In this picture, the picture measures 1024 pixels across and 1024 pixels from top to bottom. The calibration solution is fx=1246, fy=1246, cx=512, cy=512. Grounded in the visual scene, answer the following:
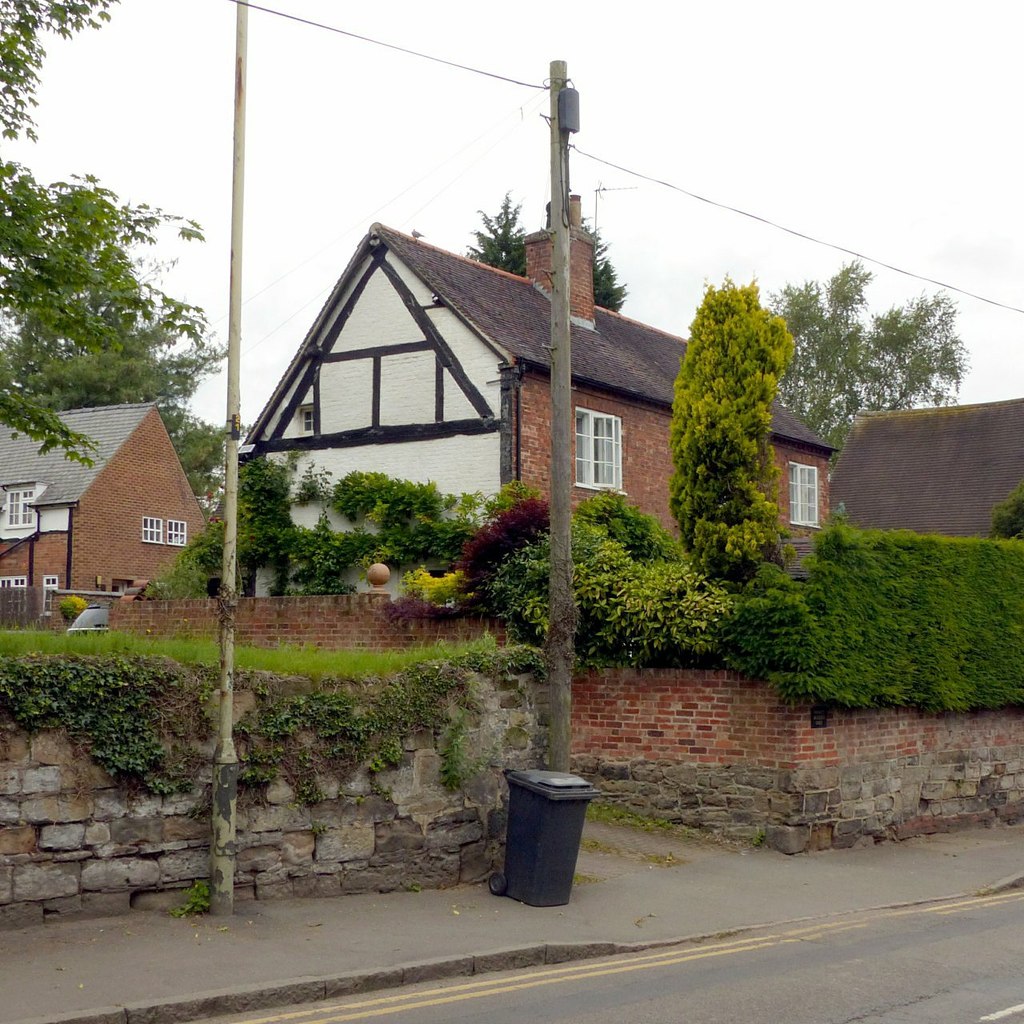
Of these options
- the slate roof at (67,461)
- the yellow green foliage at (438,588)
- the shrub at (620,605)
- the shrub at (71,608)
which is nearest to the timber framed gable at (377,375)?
the yellow green foliage at (438,588)

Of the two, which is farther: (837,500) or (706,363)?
(837,500)

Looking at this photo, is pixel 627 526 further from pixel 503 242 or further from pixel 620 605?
pixel 503 242

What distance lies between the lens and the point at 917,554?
1568 centimetres

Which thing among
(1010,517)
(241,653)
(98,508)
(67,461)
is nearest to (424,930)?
(241,653)

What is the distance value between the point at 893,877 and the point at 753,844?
1.57 m

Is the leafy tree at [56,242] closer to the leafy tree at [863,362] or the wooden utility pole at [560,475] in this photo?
the wooden utility pole at [560,475]

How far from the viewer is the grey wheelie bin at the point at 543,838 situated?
10.4 m

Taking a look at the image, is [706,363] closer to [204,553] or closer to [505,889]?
[505,889]

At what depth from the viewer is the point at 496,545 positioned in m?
16.3

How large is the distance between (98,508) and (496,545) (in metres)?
28.7

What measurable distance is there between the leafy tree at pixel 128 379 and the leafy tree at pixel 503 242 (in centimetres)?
1417

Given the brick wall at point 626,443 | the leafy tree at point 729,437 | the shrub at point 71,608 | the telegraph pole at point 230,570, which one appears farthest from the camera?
the shrub at point 71,608

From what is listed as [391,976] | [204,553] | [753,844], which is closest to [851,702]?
[753,844]

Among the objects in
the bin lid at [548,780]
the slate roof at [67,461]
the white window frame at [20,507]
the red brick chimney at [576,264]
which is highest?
the red brick chimney at [576,264]
